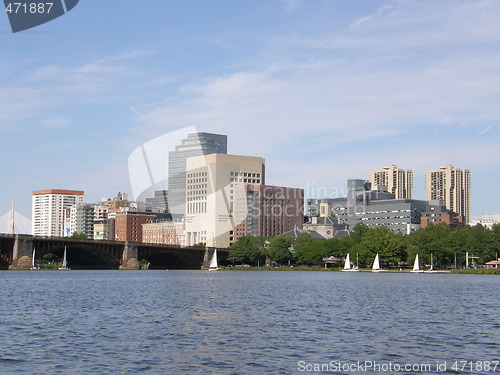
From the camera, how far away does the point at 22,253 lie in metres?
198

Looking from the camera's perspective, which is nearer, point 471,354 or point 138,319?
point 471,354

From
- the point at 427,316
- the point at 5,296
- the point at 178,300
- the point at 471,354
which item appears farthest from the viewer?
the point at 5,296

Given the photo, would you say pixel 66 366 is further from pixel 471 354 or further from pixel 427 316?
pixel 427 316

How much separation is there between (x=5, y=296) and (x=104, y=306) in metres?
22.3

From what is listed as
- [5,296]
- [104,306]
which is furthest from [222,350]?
[5,296]

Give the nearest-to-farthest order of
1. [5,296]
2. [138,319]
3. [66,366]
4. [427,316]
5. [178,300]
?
[66,366]
[138,319]
[427,316]
[178,300]
[5,296]

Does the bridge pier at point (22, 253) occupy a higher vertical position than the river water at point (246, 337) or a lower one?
higher

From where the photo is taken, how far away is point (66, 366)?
37.6 meters

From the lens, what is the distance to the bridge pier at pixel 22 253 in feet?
648

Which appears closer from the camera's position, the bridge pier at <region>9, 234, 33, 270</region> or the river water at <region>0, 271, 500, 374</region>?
the river water at <region>0, 271, 500, 374</region>

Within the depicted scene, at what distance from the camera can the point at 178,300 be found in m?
81.9

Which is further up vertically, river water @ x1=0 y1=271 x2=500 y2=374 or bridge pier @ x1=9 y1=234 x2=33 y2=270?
bridge pier @ x1=9 y1=234 x2=33 y2=270

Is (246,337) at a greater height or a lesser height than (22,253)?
lesser

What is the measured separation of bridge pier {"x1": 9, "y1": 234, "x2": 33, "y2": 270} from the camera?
197m
